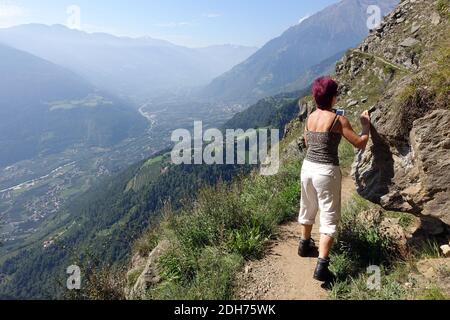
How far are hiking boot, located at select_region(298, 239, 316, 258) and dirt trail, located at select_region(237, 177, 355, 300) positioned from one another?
0.31 feet

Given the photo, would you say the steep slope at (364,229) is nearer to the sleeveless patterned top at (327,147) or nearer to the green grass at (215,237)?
the green grass at (215,237)

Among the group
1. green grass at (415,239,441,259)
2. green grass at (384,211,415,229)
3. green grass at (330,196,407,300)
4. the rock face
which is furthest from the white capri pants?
the rock face

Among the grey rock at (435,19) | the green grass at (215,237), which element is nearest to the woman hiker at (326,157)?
the green grass at (215,237)

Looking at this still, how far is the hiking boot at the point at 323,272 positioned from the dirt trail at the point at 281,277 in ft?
0.52

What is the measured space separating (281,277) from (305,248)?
2.56ft

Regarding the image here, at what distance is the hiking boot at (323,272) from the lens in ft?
18.2

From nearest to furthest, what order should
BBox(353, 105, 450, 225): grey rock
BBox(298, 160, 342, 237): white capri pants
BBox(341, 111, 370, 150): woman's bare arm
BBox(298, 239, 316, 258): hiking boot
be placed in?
1. BBox(353, 105, 450, 225): grey rock
2. BBox(341, 111, 370, 150): woman's bare arm
3. BBox(298, 160, 342, 237): white capri pants
4. BBox(298, 239, 316, 258): hiking boot

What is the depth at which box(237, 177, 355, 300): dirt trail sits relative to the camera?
561 centimetres

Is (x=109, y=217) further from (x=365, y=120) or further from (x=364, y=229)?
(x=365, y=120)

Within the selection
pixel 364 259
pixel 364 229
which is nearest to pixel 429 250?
pixel 364 259

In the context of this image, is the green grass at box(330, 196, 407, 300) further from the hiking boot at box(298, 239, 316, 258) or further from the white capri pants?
the white capri pants

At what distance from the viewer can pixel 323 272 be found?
18.3 feet

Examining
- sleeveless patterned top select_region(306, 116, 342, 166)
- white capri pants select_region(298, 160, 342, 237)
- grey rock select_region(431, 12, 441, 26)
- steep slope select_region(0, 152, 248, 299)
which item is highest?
grey rock select_region(431, 12, 441, 26)
